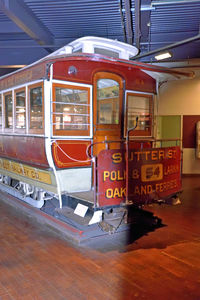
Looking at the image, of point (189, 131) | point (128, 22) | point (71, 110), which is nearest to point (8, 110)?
point (71, 110)

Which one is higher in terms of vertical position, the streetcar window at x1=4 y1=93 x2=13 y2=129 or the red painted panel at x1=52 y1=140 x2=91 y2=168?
the streetcar window at x1=4 y1=93 x2=13 y2=129

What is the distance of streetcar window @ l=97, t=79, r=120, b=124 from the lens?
490 centimetres

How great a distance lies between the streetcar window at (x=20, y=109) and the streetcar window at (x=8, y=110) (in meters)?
0.40

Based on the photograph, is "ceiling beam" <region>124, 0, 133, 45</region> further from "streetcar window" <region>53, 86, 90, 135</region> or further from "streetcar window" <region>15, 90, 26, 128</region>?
"streetcar window" <region>15, 90, 26, 128</region>

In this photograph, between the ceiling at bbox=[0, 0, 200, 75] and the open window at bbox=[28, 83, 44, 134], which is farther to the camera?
the ceiling at bbox=[0, 0, 200, 75]

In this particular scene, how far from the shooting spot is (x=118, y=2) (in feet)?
21.0

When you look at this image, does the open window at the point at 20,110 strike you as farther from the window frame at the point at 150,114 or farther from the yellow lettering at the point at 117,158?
the yellow lettering at the point at 117,158

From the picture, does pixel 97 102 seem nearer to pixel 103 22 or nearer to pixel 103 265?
pixel 103 265

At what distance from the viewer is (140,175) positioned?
427cm

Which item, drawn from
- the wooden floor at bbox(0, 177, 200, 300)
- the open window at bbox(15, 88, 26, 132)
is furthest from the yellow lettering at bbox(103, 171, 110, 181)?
the open window at bbox(15, 88, 26, 132)

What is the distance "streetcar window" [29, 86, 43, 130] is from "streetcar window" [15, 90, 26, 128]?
1.10ft

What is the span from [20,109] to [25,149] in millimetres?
834

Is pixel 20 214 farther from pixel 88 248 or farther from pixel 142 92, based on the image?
pixel 142 92

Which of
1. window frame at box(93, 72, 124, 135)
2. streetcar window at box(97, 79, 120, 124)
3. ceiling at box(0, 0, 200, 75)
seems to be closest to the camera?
window frame at box(93, 72, 124, 135)
